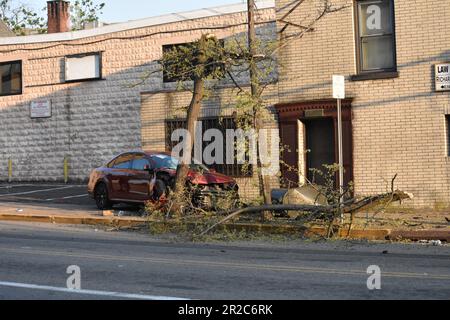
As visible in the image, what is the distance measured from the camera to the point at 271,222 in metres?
13.7

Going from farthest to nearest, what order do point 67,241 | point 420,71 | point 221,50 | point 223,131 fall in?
1. point 223,131
2. point 420,71
3. point 221,50
4. point 67,241

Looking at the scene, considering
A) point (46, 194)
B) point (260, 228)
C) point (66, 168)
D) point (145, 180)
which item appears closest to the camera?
point (260, 228)

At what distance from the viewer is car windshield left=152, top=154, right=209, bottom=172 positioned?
1661 cm

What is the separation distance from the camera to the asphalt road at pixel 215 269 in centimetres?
758

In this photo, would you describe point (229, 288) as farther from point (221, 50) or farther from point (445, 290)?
point (221, 50)

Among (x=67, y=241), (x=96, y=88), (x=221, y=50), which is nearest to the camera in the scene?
(x=67, y=241)

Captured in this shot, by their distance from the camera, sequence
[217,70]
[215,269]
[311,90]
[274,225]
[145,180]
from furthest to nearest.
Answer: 1. [311,90]
2. [145,180]
3. [217,70]
4. [274,225]
5. [215,269]

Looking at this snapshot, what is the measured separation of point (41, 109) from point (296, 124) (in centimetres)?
1060

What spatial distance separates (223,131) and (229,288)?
41.8 ft

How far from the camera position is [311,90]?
1848cm

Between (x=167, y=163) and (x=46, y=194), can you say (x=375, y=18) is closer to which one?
(x=167, y=163)

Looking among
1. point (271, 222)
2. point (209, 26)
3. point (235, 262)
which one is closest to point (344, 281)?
point (235, 262)


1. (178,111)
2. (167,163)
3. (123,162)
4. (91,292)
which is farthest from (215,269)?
(178,111)
